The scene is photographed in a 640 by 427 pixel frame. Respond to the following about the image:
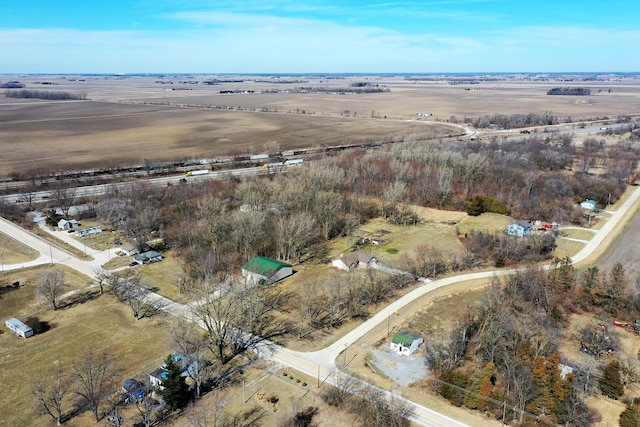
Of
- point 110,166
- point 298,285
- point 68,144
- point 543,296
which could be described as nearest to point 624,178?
point 543,296

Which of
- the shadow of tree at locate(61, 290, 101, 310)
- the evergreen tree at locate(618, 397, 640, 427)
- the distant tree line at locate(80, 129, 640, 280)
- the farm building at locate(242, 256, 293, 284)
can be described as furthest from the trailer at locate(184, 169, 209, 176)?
the evergreen tree at locate(618, 397, 640, 427)

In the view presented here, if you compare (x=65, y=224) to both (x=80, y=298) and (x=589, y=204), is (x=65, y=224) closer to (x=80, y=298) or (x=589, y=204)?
(x=80, y=298)

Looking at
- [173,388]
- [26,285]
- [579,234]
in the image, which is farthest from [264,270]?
[579,234]

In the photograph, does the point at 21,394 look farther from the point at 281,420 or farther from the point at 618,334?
the point at 618,334

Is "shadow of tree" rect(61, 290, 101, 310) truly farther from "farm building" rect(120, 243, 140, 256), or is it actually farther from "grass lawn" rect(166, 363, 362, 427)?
"grass lawn" rect(166, 363, 362, 427)

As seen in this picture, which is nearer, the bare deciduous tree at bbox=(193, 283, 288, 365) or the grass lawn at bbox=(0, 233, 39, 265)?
the bare deciduous tree at bbox=(193, 283, 288, 365)

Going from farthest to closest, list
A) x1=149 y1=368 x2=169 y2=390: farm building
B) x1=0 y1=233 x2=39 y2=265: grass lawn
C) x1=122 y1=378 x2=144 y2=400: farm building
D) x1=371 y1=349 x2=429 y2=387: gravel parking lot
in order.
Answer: x1=0 y1=233 x2=39 y2=265: grass lawn
x1=371 y1=349 x2=429 y2=387: gravel parking lot
x1=149 y1=368 x2=169 y2=390: farm building
x1=122 y1=378 x2=144 y2=400: farm building
